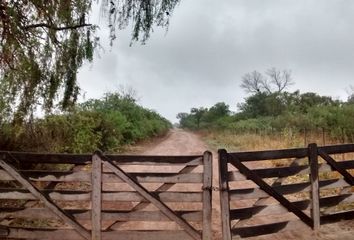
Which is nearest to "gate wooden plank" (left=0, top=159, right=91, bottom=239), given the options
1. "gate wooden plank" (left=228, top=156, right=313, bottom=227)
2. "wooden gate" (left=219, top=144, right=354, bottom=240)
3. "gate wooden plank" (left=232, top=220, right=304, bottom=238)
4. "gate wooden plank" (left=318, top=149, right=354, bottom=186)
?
"wooden gate" (left=219, top=144, right=354, bottom=240)

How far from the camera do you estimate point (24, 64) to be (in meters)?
7.60

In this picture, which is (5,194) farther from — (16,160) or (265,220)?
(265,220)

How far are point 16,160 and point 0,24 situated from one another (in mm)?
2373

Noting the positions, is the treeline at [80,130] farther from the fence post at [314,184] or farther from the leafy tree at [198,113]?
the leafy tree at [198,113]

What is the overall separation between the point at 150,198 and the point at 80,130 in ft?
37.8

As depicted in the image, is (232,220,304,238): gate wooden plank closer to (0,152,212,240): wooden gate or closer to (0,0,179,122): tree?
(0,152,212,240): wooden gate

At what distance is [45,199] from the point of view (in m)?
6.38

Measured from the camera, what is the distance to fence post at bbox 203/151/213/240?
6.38m

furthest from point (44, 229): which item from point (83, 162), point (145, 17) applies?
point (145, 17)

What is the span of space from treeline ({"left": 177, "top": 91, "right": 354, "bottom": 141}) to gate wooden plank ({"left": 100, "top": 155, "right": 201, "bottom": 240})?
14.7m

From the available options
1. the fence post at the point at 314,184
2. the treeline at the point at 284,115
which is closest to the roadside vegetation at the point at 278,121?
the treeline at the point at 284,115

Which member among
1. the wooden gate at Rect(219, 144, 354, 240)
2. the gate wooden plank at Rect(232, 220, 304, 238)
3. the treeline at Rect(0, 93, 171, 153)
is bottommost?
the gate wooden plank at Rect(232, 220, 304, 238)

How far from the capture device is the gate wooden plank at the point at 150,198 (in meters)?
6.29

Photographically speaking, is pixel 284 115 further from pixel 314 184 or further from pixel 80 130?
pixel 314 184
